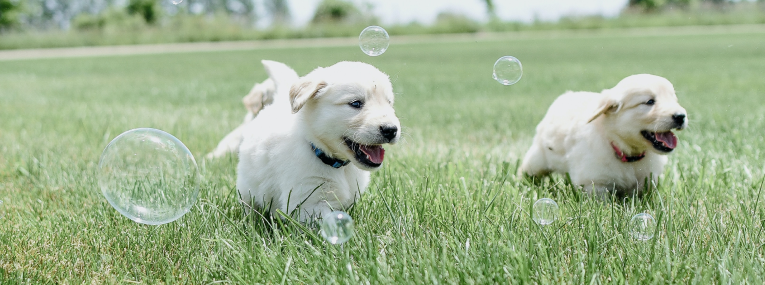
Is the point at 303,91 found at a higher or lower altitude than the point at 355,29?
higher

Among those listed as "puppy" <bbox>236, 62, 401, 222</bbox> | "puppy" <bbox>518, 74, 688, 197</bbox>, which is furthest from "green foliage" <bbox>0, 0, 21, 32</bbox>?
"puppy" <bbox>518, 74, 688, 197</bbox>

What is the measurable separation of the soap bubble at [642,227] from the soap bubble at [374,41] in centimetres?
157

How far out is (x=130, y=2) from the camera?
54.7 meters

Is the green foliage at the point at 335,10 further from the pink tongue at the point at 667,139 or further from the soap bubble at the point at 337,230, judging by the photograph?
the soap bubble at the point at 337,230

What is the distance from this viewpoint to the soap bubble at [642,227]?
250 cm

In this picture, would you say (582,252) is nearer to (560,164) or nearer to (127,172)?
(560,164)

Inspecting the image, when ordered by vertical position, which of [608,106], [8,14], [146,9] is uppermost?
[608,106]

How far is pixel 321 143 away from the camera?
9.01 ft

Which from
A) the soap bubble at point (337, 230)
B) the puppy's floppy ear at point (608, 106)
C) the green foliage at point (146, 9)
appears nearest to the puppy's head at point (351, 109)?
the soap bubble at point (337, 230)

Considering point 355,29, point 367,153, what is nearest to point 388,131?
point 367,153

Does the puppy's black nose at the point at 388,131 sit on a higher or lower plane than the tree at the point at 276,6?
higher

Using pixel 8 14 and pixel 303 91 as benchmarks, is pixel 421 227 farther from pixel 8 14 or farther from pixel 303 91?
pixel 8 14

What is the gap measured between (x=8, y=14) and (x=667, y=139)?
5211 centimetres

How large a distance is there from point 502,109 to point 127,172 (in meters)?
4.98
